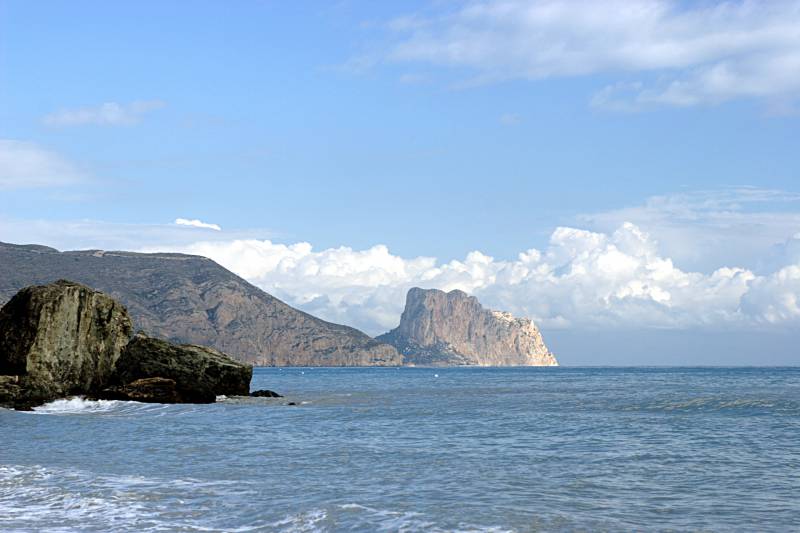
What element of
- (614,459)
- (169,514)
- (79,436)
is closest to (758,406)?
(614,459)

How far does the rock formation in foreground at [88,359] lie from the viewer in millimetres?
57156

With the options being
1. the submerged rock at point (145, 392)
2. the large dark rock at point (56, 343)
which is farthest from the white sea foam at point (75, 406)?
the submerged rock at point (145, 392)

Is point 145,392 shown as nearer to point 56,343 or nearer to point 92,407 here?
point 92,407

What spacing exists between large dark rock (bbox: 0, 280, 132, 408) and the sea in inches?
486

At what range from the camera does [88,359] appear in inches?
2443

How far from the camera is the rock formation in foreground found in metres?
57.2

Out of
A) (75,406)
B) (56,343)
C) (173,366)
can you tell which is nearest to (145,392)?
(173,366)

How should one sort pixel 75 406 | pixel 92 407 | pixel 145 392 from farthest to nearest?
pixel 145 392 < pixel 75 406 < pixel 92 407

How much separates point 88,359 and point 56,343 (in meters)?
3.91

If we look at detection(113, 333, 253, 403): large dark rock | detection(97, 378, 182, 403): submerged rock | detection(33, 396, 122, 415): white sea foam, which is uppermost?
detection(113, 333, 253, 403): large dark rock

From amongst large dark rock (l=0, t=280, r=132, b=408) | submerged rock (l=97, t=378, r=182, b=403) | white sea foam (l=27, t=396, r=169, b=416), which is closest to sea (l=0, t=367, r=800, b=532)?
white sea foam (l=27, t=396, r=169, b=416)

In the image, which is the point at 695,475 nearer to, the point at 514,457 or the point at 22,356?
the point at 514,457

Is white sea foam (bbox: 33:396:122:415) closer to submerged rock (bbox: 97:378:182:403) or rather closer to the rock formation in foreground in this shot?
the rock formation in foreground

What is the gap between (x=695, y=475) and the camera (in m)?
24.3
